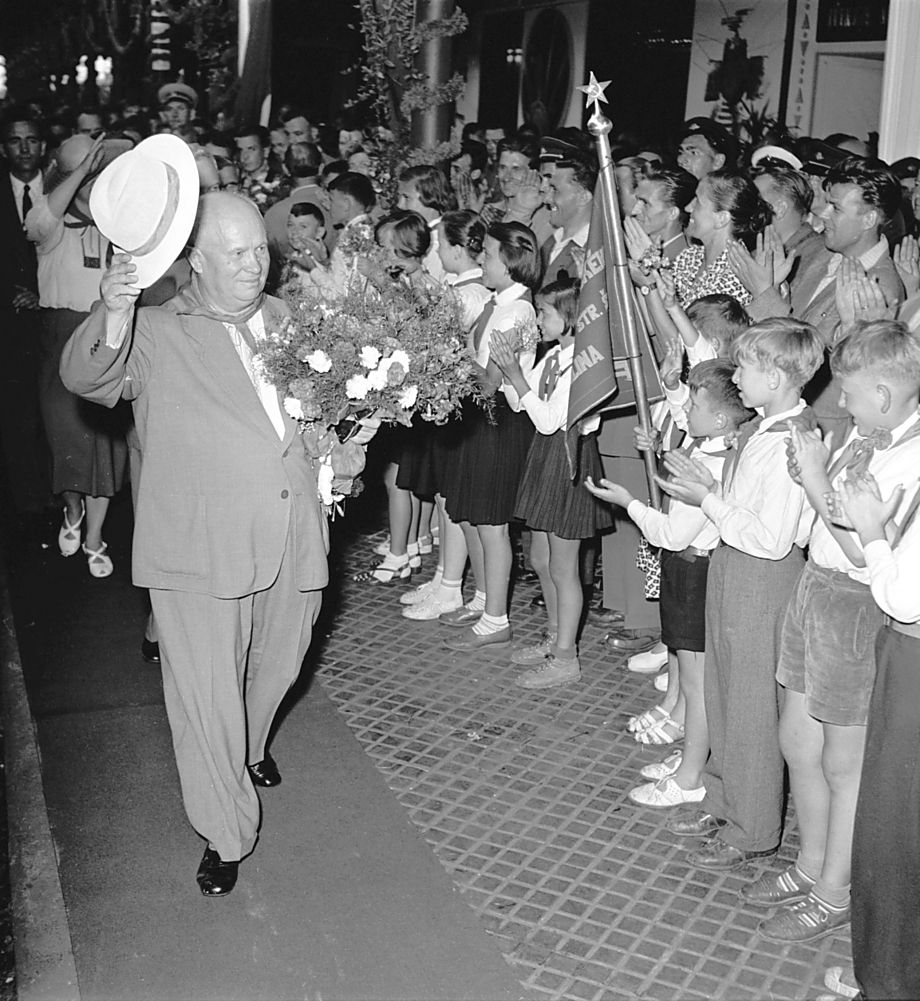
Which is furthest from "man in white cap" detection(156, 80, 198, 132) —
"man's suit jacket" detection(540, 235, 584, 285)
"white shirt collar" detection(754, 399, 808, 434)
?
"white shirt collar" detection(754, 399, 808, 434)

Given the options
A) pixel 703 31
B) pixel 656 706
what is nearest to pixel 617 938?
pixel 656 706

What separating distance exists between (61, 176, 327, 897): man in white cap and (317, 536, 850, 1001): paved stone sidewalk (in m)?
0.90

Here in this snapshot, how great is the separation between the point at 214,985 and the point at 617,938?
48.0 inches

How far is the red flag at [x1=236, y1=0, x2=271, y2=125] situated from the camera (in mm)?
13477

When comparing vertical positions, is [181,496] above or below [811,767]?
above

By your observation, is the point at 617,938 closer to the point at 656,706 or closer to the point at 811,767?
the point at 811,767

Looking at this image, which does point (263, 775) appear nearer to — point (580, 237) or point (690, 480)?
point (690, 480)

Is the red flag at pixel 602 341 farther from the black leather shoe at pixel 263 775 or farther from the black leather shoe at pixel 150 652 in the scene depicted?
the black leather shoe at pixel 150 652

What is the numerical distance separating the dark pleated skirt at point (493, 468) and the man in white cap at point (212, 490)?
1.90m

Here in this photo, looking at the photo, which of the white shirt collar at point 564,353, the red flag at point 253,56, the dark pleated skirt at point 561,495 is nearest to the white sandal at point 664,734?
the dark pleated skirt at point 561,495

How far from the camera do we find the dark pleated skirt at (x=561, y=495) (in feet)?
17.9

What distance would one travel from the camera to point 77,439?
679 cm

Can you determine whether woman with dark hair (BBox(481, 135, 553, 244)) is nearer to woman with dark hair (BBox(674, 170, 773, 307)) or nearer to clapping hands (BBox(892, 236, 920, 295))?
woman with dark hair (BBox(674, 170, 773, 307))

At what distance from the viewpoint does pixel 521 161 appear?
26.7ft
